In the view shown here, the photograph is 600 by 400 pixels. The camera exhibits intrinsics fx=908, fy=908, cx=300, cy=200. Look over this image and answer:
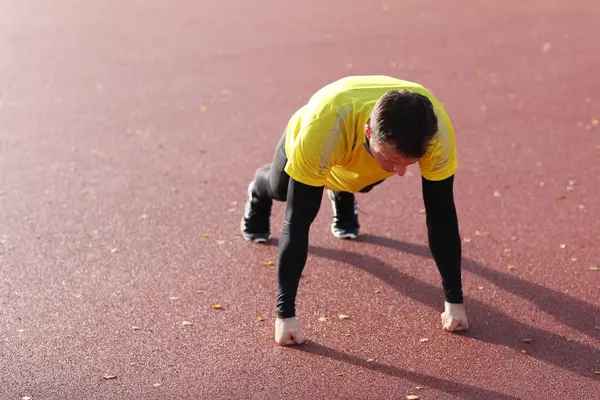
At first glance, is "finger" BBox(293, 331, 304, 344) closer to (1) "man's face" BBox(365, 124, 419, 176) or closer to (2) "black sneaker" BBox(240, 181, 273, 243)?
(1) "man's face" BBox(365, 124, 419, 176)

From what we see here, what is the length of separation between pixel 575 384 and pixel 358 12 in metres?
8.29

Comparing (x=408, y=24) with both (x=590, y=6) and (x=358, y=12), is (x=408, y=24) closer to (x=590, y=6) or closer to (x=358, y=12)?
(x=358, y=12)

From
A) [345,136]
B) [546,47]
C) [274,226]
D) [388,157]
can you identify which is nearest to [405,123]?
[388,157]

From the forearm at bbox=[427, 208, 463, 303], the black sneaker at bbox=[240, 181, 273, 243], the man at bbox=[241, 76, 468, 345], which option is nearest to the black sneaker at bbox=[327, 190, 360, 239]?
the black sneaker at bbox=[240, 181, 273, 243]

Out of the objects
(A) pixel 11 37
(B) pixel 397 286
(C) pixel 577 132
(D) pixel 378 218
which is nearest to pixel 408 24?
(C) pixel 577 132

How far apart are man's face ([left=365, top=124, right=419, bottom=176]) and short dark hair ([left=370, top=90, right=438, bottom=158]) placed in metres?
0.03

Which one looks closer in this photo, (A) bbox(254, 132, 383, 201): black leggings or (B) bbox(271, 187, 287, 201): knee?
(A) bbox(254, 132, 383, 201): black leggings

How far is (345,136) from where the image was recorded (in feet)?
13.6

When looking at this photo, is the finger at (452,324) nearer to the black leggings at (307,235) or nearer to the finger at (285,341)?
the black leggings at (307,235)

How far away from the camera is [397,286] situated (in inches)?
206

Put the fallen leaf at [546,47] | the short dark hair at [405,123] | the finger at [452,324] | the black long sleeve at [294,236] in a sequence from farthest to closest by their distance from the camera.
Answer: the fallen leaf at [546,47]
the finger at [452,324]
the black long sleeve at [294,236]
the short dark hair at [405,123]

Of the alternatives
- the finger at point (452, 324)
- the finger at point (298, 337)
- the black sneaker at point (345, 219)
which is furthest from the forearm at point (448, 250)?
the black sneaker at point (345, 219)

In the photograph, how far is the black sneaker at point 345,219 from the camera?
5750 millimetres

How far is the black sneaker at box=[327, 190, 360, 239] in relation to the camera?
575 centimetres
